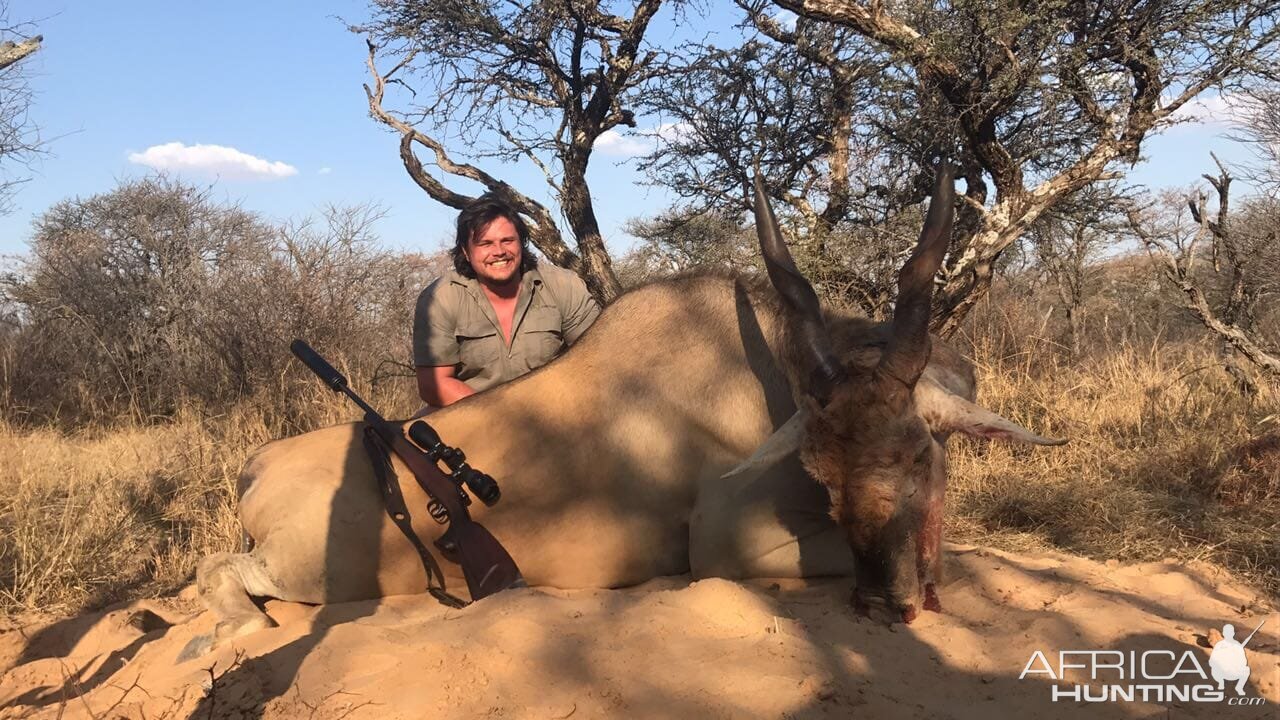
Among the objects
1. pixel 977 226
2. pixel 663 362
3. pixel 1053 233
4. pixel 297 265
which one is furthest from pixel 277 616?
pixel 1053 233

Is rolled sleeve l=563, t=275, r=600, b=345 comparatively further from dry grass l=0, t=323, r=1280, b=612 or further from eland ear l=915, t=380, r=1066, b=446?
eland ear l=915, t=380, r=1066, b=446

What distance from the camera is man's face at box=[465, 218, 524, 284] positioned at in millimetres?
5574

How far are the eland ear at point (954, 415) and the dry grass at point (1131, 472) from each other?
1.33 metres

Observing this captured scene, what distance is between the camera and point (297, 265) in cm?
932

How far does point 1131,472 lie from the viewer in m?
5.11

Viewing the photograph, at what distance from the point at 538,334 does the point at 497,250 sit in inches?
24.9

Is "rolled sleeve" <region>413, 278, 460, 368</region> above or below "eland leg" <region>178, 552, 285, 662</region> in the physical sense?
above

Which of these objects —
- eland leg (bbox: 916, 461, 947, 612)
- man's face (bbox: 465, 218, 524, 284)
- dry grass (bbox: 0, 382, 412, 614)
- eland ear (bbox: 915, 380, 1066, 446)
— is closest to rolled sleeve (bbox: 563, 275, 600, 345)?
man's face (bbox: 465, 218, 524, 284)

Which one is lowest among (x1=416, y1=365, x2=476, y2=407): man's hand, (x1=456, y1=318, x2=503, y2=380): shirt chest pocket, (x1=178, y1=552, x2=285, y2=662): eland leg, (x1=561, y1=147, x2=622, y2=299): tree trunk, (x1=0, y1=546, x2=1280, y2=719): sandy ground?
(x1=0, y1=546, x2=1280, y2=719): sandy ground

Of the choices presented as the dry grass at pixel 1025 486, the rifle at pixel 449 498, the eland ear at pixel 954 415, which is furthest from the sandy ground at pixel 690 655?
the eland ear at pixel 954 415

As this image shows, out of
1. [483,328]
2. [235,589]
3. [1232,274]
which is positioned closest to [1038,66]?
[1232,274]

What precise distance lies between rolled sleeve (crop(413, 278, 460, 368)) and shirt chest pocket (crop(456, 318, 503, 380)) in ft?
0.18

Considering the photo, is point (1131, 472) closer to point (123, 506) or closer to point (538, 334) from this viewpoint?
point (538, 334)

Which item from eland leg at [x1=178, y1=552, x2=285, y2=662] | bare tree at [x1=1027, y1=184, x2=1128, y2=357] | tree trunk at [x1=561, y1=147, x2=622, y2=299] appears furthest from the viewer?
tree trunk at [x1=561, y1=147, x2=622, y2=299]
